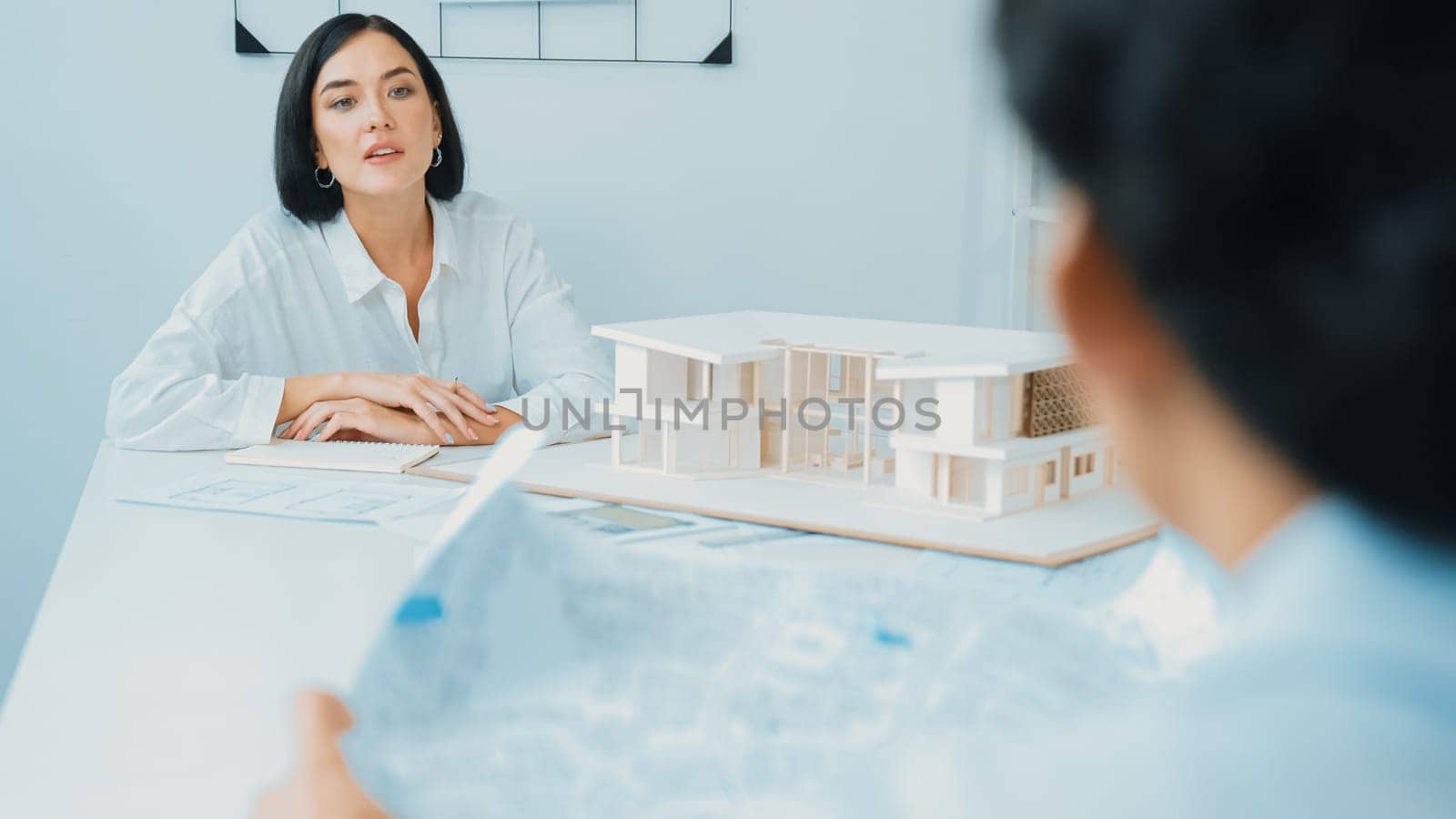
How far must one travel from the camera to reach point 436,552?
1.65 ft

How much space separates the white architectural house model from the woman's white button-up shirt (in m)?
0.29

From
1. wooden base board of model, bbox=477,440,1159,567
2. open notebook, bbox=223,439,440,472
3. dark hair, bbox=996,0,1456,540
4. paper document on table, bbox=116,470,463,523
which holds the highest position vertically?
dark hair, bbox=996,0,1456,540

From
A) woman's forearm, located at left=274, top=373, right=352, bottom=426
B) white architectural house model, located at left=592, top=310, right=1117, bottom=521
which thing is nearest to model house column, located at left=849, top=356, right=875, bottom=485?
white architectural house model, located at left=592, top=310, right=1117, bottom=521

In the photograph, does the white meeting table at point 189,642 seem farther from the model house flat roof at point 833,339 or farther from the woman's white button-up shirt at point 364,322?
the woman's white button-up shirt at point 364,322

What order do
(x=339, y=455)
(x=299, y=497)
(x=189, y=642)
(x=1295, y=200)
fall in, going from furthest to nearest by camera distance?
(x=339, y=455) < (x=299, y=497) < (x=189, y=642) < (x=1295, y=200)

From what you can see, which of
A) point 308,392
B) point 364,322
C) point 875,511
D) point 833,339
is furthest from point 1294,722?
point 364,322

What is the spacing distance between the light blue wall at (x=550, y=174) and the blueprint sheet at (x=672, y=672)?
6.98 feet

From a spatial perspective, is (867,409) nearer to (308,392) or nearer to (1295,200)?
(308,392)

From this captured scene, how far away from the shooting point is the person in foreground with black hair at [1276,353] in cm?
25

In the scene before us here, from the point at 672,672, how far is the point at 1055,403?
958 millimetres

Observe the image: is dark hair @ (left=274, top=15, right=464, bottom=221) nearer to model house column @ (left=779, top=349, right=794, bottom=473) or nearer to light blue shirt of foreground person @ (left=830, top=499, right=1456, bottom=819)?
model house column @ (left=779, top=349, right=794, bottom=473)

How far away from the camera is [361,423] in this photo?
5.63 feet

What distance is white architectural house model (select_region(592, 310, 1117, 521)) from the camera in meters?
1.31

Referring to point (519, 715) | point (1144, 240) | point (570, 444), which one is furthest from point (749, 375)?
point (1144, 240)
